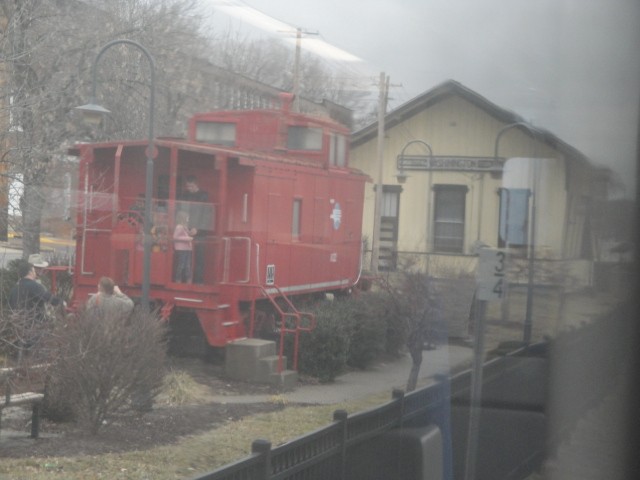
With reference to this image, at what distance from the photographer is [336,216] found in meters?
2.36

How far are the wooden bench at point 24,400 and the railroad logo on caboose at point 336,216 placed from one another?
0.87 meters

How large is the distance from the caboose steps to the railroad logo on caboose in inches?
13.1

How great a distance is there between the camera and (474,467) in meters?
2.82

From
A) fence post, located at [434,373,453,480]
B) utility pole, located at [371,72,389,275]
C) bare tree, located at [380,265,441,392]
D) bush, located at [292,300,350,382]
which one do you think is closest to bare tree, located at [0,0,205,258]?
utility pole, located at [371,72,389,275]

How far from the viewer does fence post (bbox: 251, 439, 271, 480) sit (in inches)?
88.7

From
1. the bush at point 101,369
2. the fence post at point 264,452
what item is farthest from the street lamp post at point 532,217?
the bush at point 101,369

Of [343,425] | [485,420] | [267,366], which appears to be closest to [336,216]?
[267,366]

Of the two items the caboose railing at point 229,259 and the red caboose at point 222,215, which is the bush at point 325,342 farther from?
the caboose railing at point 229,259

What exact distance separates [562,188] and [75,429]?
1455mm

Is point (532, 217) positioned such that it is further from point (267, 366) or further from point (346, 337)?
point (267, 366)

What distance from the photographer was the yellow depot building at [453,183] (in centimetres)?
237

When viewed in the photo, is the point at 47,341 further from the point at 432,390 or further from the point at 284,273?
the point at 432,390

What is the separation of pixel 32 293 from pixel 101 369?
0.30 metres

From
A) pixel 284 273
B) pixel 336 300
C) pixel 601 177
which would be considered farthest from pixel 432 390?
pixel 601 177
